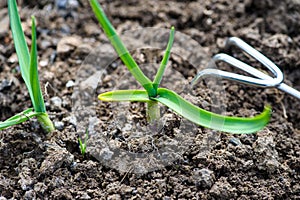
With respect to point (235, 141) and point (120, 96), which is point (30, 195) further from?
point (235, 141)

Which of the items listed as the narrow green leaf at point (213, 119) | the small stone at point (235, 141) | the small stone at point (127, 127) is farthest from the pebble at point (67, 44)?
the small stone at point (235, 141)

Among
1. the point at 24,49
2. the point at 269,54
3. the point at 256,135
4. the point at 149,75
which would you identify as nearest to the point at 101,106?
the point at 149,75

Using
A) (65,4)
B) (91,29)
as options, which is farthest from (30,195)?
(65,4)

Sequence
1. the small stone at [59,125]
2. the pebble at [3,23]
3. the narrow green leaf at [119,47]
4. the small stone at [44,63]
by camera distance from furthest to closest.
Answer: the pebble at [3,23], the small stone at [44,63], the small stone at [59,125], the narrow green leaf at [119,47]

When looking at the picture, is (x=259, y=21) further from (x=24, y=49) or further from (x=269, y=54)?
(x=24, y=49)

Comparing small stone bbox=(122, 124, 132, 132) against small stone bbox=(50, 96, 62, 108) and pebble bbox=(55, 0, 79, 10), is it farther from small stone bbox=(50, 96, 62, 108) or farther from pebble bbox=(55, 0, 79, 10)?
pebble bbox=(55, 0, 79, 10)

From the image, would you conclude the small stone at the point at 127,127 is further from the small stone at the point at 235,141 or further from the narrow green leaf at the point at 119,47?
the small stone at the point at 235,141

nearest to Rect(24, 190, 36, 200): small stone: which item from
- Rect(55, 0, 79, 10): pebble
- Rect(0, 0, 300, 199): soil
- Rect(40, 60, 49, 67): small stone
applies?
Rect(0, 0, 300, 199): soil
